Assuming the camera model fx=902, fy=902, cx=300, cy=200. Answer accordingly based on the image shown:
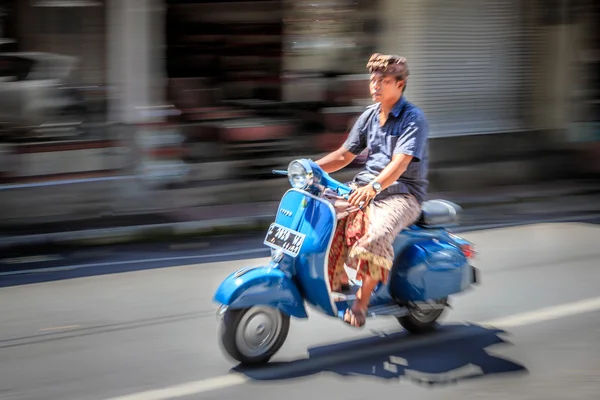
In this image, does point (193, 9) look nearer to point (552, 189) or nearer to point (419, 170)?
point (552, 189)

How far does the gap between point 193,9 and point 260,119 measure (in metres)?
→ 1.52

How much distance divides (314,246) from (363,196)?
15.1 inches

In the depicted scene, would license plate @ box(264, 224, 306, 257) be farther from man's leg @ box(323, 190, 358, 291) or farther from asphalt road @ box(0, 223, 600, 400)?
asphalt road @ box(0, 223, 600, 400)

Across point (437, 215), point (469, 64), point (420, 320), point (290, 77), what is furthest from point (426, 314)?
point (469, 64)

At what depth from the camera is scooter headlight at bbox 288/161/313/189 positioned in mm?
4865

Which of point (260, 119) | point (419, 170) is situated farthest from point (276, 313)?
point (260, 119)

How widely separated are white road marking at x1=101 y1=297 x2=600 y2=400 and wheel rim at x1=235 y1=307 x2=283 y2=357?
0.56 feet

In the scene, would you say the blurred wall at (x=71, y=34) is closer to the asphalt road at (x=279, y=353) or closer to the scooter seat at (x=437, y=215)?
the asphalt road at (x=279, y=353)

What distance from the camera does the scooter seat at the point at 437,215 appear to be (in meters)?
5.38

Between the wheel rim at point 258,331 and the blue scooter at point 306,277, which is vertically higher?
the blue scooter at point 306,277

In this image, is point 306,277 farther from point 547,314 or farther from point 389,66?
point 547,314

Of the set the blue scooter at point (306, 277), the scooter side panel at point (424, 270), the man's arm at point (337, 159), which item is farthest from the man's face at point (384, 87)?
the scooter side panel at point (424, 270)

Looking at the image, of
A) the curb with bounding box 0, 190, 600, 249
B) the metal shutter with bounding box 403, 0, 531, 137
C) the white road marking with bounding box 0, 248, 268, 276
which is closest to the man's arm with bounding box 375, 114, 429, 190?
the white road marking with bounding box 0, 248, 268, 276

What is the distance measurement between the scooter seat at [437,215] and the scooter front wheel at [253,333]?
1.03 meters
